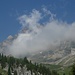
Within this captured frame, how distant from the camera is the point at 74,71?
174 feet

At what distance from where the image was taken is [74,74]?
171 feet

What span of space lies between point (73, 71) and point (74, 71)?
0.21m

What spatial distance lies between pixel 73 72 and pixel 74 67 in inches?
62.3

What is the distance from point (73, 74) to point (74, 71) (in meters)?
1.04

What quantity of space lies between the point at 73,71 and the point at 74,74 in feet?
3.56

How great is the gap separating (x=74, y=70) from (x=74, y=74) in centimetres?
132

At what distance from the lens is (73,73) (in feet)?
172

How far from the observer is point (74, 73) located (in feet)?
172

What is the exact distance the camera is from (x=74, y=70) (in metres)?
53.3

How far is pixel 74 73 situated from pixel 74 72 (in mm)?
305

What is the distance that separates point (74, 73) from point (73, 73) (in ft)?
0.67

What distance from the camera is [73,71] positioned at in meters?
53.1

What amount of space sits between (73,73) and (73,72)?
1.00 feet

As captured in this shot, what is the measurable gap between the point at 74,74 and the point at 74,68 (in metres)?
1.94
